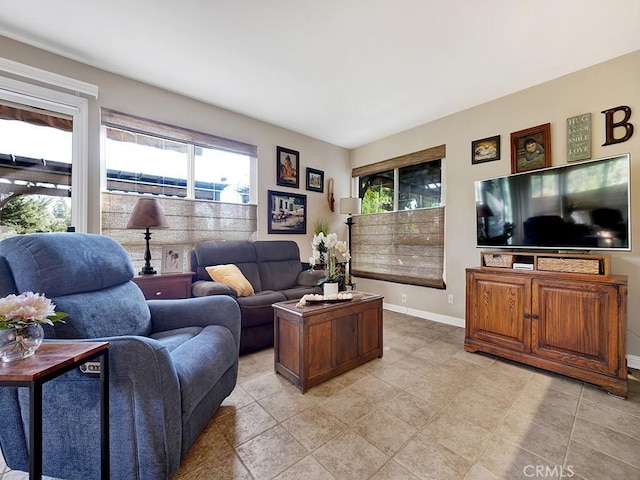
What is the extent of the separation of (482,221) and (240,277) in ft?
8.49

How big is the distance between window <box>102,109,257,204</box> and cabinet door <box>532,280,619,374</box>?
11.0ft

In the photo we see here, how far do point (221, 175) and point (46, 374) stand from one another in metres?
2.97

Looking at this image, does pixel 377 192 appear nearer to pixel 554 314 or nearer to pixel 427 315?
pixel 427 315

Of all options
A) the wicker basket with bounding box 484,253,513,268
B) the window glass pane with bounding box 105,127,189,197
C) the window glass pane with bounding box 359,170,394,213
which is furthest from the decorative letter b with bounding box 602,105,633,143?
the window glass pane with bounding box 105,127,189,197

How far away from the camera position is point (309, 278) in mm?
3391

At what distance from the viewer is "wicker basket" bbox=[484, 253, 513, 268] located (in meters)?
2.46

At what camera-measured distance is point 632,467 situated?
4.15ft

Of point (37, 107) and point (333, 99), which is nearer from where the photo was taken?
point (37, 107)

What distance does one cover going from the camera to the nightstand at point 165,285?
235 cm

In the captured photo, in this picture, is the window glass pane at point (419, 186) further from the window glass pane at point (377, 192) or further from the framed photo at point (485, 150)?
the framed photo at point (485, 150)

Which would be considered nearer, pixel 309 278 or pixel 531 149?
pixel 531 149

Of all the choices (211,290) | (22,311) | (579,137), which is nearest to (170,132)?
(211,290)

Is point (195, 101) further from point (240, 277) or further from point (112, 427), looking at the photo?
point (112, 427)

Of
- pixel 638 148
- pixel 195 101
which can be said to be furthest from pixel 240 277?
pixel 638 148
